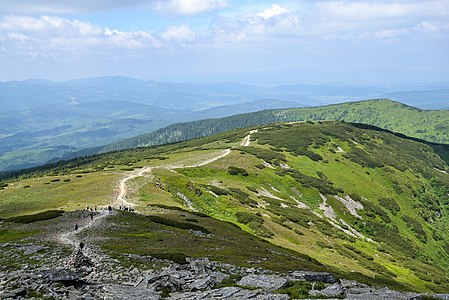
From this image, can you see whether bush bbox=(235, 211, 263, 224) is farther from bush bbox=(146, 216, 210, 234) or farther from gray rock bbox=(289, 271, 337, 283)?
gray rock bbox=(289, 271, 337, 283)

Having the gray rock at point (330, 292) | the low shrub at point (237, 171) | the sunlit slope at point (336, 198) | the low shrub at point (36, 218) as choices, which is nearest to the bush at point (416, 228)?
the sunlit slope at point (336, 198)

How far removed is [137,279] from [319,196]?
76292 mm

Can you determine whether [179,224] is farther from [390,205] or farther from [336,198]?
[390,205]

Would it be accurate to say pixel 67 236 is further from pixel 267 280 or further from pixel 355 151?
pixel 355 151

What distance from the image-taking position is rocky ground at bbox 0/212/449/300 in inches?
853

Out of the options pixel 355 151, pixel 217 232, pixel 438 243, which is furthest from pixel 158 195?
pixel 355 151

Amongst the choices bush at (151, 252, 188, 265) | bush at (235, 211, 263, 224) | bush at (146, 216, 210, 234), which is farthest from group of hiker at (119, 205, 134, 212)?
bush at (151, 252, 188, 265)

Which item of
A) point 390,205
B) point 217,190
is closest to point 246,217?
point 217,190

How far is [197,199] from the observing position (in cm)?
6950

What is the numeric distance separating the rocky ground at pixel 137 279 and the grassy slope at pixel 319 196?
16.2 metres

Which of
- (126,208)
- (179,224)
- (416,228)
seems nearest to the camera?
(179,224)

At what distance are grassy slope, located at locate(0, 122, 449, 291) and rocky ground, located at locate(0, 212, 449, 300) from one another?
16196mm

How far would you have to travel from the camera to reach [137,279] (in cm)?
2461

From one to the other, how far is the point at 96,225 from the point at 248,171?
58.3m
